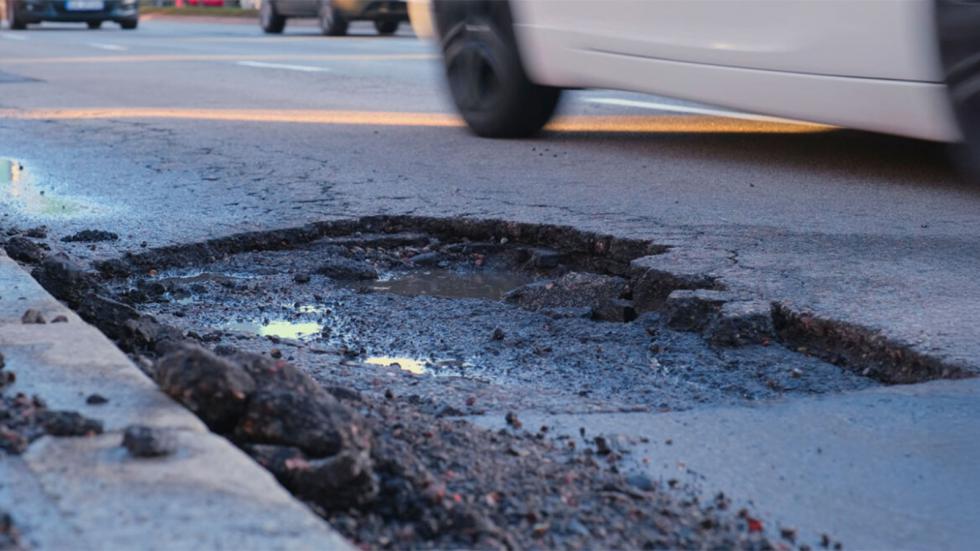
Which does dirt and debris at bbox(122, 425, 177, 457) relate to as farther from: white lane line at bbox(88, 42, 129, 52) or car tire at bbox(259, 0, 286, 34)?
car tire at bbox(259, 0, 286, 34)

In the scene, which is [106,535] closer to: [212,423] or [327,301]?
[212,423]

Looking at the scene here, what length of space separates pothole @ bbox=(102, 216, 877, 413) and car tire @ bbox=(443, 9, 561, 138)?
219 cm

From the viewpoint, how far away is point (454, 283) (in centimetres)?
411

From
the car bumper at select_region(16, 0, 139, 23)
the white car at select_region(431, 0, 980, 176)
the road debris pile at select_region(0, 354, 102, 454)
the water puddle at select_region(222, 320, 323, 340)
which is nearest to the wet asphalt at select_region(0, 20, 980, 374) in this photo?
the white car at select_region(431, 0, 980, 176)

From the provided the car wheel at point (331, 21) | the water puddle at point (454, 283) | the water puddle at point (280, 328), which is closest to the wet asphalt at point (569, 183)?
the water puddle at point (454, 283)

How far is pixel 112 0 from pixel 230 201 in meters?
20.5

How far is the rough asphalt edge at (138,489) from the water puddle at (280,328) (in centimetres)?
112

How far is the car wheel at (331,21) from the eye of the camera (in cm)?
1919

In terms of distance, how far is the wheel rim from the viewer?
22.2 feet

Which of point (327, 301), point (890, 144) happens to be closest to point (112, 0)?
point (890, 144)

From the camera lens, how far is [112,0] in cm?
2431

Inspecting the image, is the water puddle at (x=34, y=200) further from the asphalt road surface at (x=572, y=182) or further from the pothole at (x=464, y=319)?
the pothole at (x=464, y=319)

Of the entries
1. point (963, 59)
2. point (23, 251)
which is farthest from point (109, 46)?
point (963, 59)

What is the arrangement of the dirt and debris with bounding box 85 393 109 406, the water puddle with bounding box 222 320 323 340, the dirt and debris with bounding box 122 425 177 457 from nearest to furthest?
the dirt and debris with bounding box 122 425 177 457 → the dirt and debris with bounding box 85 393 109 406 → the water puddle with bounding box 222 320 323 340
